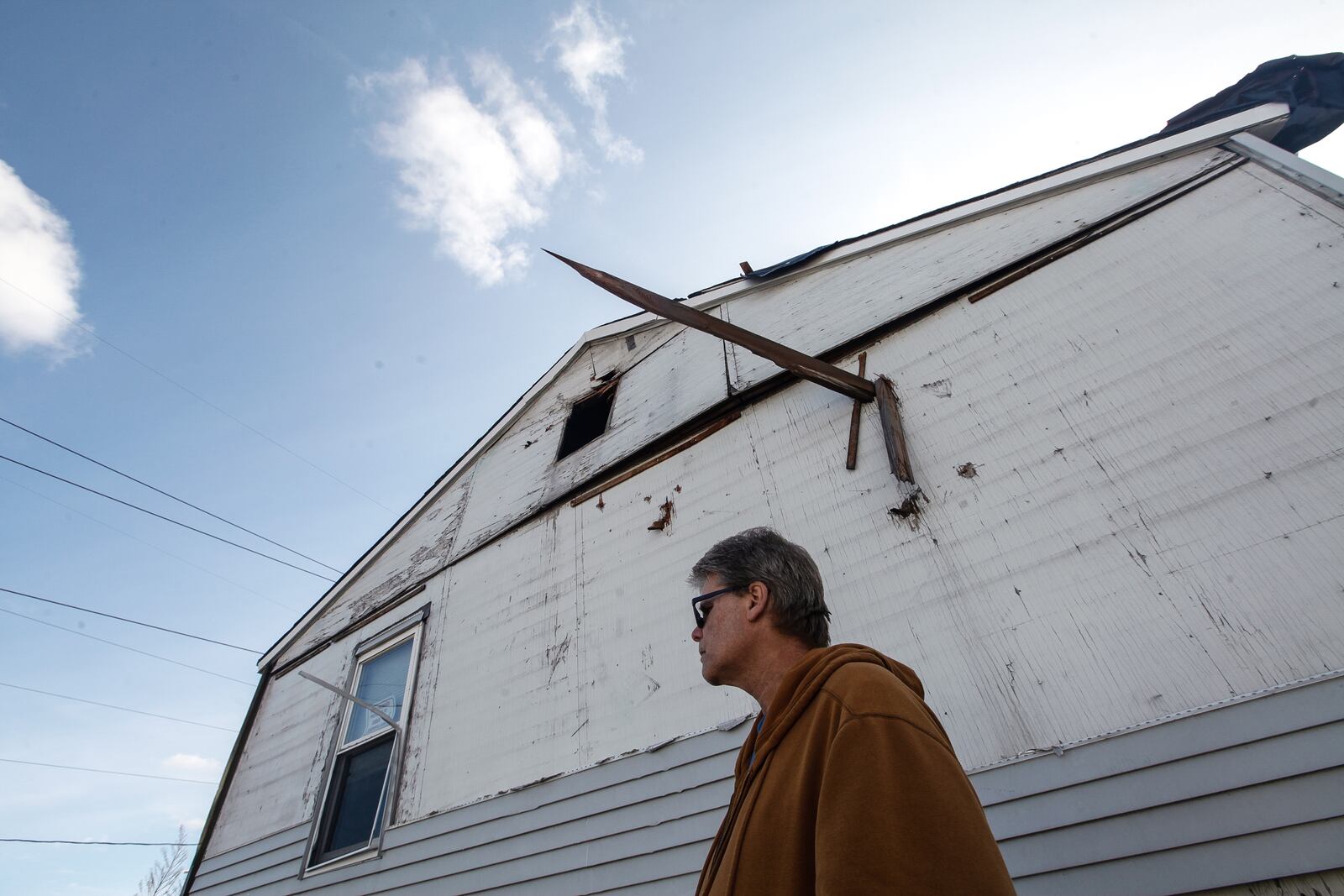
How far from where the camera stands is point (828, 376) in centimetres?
385

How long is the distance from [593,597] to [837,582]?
1907mm

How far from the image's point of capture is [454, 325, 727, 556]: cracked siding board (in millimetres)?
5305

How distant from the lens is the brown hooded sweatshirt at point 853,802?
90 centimetres

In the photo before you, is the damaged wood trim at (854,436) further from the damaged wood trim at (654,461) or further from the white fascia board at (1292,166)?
the white fascia board at (1292,166)

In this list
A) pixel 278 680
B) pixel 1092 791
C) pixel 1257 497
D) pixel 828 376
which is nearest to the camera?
pixel 1092 791

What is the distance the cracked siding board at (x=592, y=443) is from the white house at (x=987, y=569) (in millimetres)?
53

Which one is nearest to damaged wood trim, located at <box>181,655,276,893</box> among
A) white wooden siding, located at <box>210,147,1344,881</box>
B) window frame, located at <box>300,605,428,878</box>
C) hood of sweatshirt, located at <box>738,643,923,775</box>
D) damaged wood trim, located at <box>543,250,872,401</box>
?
window frame, located at <box>300,605,428,878</box>

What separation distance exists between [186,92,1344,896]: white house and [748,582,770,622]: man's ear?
149cm

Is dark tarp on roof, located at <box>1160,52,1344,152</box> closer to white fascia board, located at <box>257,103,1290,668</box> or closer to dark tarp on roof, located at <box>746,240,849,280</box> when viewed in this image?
white fascia board, located at <box>257,103,1290,668</box>

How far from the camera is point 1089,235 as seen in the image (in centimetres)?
361

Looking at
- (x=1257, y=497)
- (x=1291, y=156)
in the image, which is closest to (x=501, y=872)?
(x=1257, y=497)

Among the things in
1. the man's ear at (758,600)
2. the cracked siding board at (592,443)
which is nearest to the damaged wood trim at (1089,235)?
the cracked siding board at (592,443)

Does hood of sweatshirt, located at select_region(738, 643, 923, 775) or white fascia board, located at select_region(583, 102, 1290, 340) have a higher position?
white fascia board, located at select_region(583, 102, 1290, 340)

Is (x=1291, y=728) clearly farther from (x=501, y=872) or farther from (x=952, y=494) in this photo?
(x=501, y=872)
